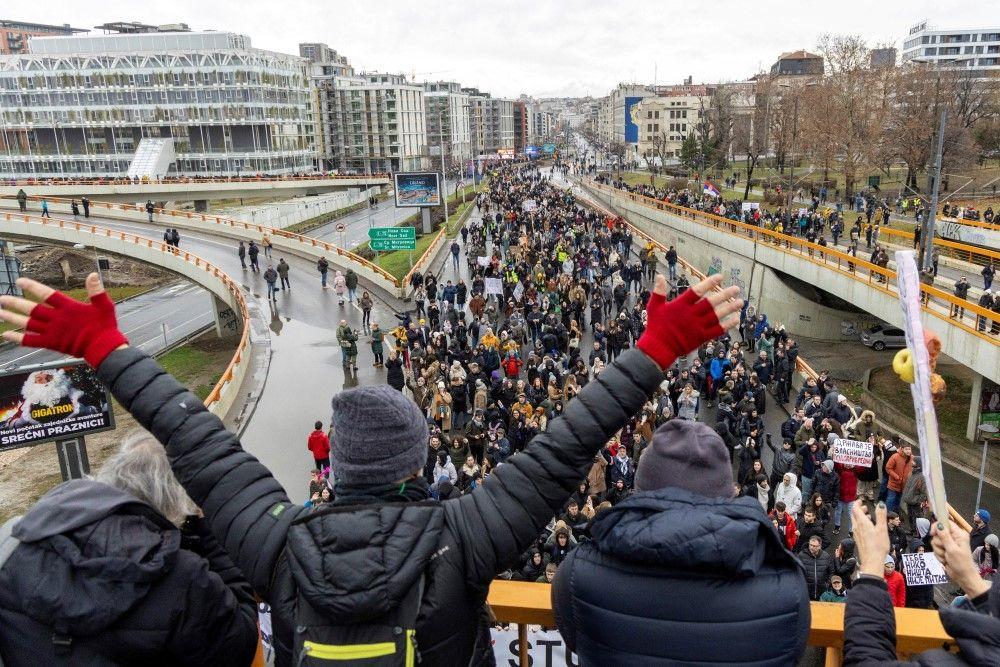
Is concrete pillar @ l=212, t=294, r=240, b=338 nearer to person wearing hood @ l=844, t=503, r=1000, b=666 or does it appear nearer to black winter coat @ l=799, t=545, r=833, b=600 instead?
black winter coat @ l=799, t=545, r=833, b=600

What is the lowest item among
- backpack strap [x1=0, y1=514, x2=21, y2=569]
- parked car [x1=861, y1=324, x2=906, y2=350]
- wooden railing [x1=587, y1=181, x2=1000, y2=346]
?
parked car [x1=861, y1=324, x2=906, y2=350]

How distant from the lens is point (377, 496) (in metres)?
2.05

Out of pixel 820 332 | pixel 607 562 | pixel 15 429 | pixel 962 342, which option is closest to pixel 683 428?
pixel 607 562

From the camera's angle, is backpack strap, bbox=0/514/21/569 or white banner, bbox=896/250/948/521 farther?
white banner, bbox=896/250/948/521

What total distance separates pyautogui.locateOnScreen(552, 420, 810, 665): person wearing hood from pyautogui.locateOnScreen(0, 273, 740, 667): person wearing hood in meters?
0.08

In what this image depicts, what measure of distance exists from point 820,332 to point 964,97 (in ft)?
131

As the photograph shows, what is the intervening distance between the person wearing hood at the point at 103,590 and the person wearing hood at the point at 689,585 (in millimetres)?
1142

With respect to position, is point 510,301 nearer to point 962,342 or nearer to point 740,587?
point 962,342

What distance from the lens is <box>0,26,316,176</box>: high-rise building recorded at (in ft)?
284

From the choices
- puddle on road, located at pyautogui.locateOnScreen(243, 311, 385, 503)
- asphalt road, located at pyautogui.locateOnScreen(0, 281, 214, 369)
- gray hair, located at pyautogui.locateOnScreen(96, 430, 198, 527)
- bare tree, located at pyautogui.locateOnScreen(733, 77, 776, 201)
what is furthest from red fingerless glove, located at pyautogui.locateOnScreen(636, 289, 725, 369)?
bare tree, located at pyautogui.locateOnScreen(733, 77, 776, 201)

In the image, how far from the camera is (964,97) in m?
56.8

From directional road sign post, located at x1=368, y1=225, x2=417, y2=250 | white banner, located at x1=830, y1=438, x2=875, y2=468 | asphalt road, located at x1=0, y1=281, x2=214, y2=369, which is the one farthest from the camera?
asphalt road, located at x1=0, y1=281, x2=214, y2=369

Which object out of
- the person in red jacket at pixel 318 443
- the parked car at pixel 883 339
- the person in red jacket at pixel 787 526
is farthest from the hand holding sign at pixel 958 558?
the parked car at pixel 883 339

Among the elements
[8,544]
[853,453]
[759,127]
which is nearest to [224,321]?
[853,453]
